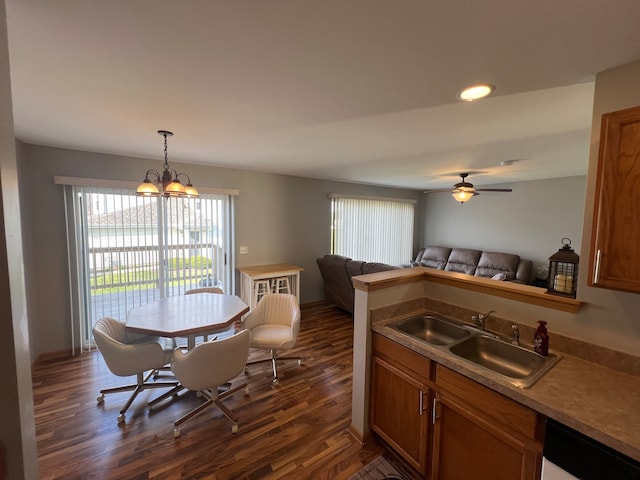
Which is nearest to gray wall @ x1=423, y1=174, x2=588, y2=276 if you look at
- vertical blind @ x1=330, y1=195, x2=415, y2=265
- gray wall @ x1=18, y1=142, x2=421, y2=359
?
vertical blind @ x1=330, y1=195, x2=415, y2=265

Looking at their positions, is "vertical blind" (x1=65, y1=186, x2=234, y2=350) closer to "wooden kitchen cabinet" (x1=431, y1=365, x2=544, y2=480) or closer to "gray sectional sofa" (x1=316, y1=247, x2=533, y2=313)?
"gray sectional sofa" (x1=316, y1=247, x2=533, y2=313)

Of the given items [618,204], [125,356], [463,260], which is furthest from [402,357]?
[463,260]

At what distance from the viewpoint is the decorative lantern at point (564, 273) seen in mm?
1507

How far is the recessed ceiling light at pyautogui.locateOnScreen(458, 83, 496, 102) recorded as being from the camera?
4.87ft

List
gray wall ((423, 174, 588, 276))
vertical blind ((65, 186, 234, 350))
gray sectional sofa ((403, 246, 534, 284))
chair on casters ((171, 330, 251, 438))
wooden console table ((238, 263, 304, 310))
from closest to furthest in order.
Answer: chair on casters ((171, 330, 251, 438)) < vertical blind ((65, 186, 234, 350)) < wooden console table ((238, 263, 304, 310)) < gray wall ((423, 174, 588, 276)) < gray sectional sofa ((403, 246, 534, 284))

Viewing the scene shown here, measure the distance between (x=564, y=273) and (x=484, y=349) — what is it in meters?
0.66

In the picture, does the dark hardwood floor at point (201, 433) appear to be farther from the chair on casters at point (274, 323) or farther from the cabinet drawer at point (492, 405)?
the cabinet drawer at point (492, 405)

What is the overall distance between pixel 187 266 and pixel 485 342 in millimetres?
3580

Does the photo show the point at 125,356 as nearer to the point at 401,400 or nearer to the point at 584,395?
the point at 401,400

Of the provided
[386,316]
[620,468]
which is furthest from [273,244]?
[620,468]

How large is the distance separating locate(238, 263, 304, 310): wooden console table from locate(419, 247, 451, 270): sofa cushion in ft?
11.8

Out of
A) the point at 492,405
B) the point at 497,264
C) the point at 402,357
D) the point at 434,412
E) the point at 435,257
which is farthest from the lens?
the point at 435,257

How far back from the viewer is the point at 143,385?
7.72 ft

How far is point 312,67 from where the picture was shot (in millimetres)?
1307
